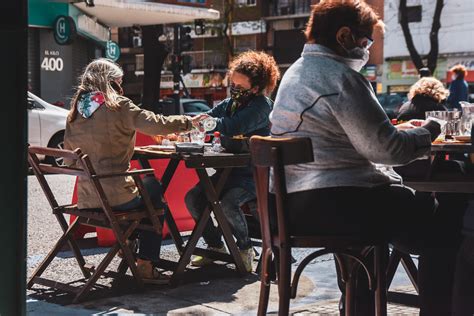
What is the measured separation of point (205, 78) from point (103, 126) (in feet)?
170

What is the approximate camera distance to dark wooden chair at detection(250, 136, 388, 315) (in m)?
3.41

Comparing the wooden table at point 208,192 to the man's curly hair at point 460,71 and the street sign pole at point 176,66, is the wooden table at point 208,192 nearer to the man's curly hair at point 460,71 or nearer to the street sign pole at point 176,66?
the man's curly hair at point 460,71

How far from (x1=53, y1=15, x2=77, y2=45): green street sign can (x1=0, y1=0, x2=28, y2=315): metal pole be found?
22.2 metres

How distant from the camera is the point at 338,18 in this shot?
364 centimetres

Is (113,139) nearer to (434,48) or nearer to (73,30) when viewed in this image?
(73,30)

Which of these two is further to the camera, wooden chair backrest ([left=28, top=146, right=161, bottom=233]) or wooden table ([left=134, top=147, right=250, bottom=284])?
wooden table ([left=134, top=147, right=250, bottom=284])

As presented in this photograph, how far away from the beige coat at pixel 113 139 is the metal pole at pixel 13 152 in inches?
124

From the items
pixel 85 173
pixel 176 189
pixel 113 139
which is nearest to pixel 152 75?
pixel 176 189

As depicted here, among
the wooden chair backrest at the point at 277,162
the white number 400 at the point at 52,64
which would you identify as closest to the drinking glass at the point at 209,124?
the wooden chair backrest at the point at 277,162

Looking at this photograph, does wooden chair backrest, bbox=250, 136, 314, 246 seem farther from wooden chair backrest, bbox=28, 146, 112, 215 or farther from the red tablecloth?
the red tablecloth

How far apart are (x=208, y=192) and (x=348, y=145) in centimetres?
245

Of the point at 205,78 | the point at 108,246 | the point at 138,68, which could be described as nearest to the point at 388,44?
the point at 205,78

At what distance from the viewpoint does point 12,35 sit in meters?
2.19

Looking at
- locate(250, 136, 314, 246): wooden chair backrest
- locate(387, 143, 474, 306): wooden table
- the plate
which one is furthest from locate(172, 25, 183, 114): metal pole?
locate(250, 136, 314, 246): wooden chair backrest
